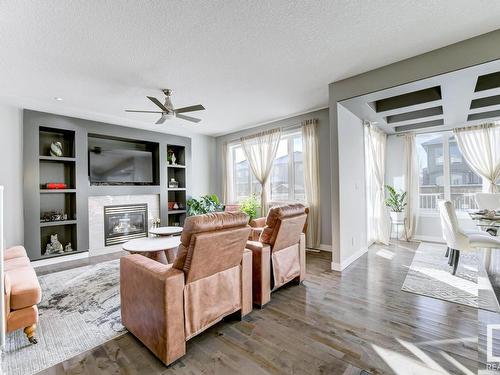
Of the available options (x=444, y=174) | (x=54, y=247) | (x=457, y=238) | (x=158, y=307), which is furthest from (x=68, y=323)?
(x=444, y=174)

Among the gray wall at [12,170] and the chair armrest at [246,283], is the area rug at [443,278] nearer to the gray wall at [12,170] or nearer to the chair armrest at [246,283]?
the chair armrest at [246,283]

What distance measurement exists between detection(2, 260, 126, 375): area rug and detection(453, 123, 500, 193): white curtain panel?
6.26 meters

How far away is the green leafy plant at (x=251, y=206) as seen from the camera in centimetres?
557

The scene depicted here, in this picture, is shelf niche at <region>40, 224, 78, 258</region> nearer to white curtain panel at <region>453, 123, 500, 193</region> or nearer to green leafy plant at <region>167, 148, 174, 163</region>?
green leafy plant at <region>167, 148, 174, 163</region>

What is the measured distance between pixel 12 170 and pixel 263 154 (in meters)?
4.57

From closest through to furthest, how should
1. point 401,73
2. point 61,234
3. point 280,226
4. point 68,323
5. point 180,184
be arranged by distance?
point 68,323
point 280,226
point 401,73
point 61,234
point 180,184

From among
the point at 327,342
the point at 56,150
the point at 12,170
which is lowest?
the point at 327,342

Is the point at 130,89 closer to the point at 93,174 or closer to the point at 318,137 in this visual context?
the point at 93,174

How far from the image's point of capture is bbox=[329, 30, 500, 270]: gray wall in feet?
8.09

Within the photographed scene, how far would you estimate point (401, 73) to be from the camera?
291 centimetres

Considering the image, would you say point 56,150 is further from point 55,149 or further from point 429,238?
point 429,238

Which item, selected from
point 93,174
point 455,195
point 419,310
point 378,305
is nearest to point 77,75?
point 93,174

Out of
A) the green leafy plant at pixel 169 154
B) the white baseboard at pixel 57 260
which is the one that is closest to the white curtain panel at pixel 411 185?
the green leafy plant at pixel 169 154

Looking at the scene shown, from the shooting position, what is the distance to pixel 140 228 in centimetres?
549
